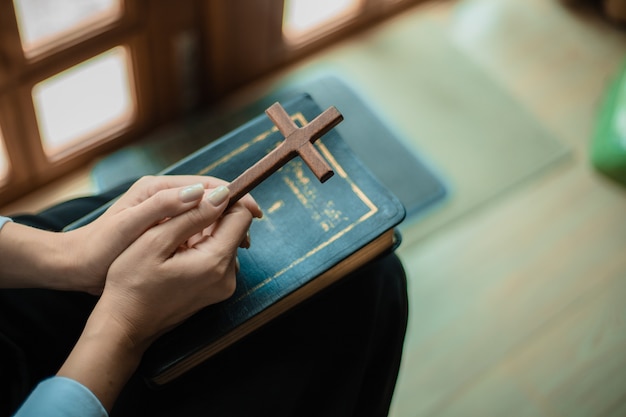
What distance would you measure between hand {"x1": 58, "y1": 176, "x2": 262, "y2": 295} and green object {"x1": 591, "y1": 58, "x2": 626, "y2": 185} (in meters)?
1.17

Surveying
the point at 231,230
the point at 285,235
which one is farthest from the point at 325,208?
the point at 231,230

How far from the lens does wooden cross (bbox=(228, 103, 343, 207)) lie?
0.73m

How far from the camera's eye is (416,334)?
152cm

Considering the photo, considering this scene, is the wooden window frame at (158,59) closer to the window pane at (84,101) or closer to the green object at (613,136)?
the window pane at (84,101)

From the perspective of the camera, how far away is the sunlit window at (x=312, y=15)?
1783mm

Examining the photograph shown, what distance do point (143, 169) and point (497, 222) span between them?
0.81 meters

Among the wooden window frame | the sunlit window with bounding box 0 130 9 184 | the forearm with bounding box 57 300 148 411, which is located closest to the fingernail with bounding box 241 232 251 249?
the forearm with bounding box 57 300 148 411

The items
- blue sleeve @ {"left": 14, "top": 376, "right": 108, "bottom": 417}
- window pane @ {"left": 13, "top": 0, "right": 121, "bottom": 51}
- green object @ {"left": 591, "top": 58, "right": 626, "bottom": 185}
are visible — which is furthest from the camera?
green object @ {"left": 591, "top": 58, "right": 626, "bottom": 185}

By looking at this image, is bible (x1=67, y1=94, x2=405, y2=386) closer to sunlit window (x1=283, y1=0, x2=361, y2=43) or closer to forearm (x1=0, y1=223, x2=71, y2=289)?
forearm (x1=0, y1=223, x2=71, y2=289)

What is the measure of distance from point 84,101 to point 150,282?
934 millimetres

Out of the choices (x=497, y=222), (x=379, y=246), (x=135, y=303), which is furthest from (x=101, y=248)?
A: (x=497, y=222)

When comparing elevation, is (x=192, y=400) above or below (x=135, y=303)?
below

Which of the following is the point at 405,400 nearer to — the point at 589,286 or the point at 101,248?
the point at 589,286

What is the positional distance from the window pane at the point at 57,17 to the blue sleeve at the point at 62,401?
824mm
